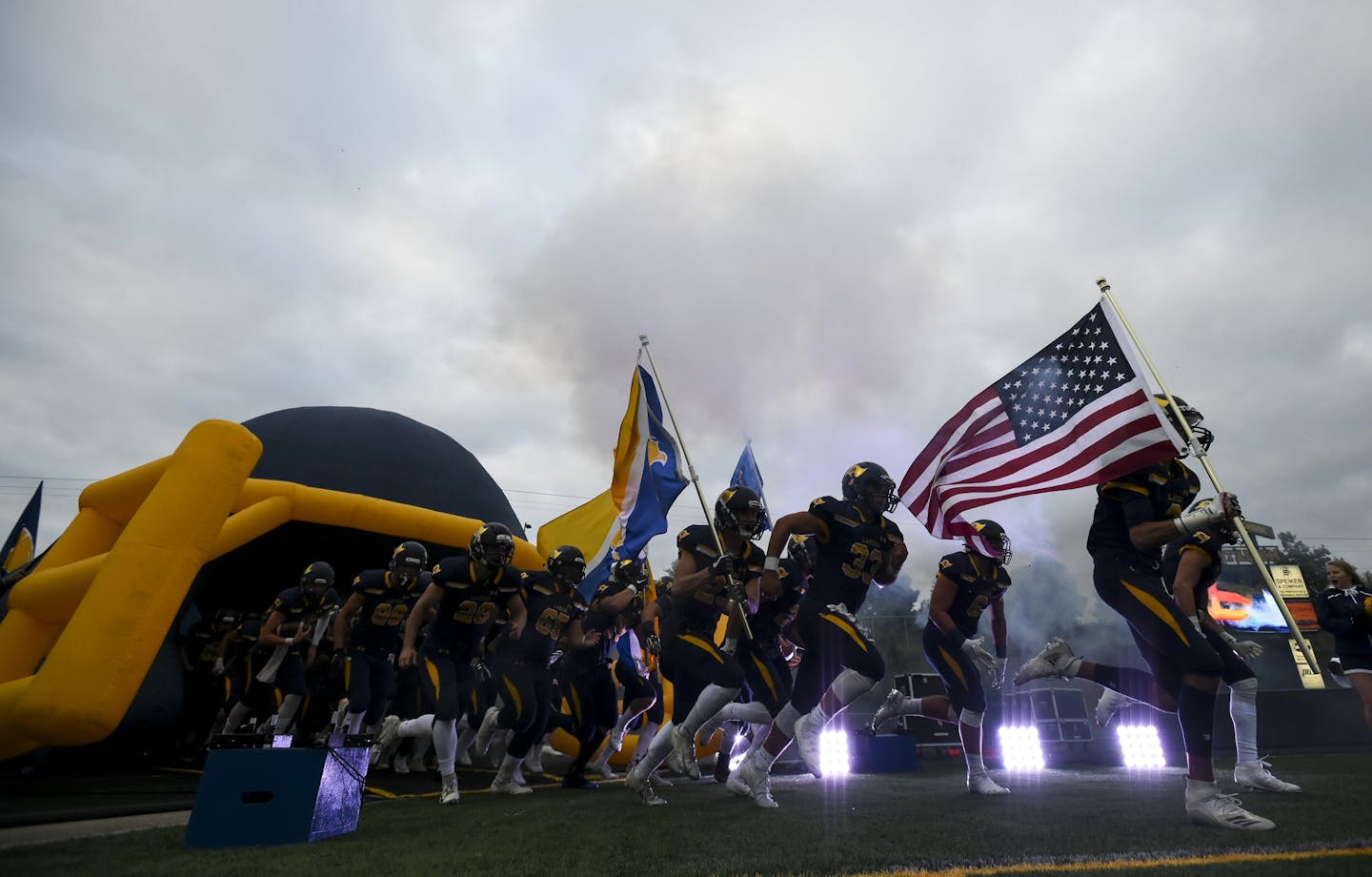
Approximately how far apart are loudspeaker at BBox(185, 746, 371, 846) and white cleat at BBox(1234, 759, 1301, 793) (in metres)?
7.49

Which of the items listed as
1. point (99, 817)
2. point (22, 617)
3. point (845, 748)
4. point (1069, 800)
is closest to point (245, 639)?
point (22, 617)

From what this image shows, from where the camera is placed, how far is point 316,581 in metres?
9.60

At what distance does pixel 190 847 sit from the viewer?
4.27 m

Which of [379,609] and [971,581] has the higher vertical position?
[971,581]

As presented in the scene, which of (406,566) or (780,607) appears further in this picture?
(406,566)

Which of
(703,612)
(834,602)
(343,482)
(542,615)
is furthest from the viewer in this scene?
(343,482)

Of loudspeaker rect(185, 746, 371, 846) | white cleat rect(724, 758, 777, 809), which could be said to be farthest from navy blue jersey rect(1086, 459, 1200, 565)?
loudspeaker rect(185, 746, 371, 846)

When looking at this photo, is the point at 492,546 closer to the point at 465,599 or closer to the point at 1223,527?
the point at 465,599

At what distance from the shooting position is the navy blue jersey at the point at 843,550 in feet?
21.6

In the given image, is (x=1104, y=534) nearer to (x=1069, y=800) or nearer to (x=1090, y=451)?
(x=1090, y=451)

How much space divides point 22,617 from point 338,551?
589 cm

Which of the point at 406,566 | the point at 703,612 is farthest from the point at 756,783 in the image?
the point at 406,566

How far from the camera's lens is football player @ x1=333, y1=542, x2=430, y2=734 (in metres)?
8.93

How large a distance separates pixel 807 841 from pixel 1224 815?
7.94ft
